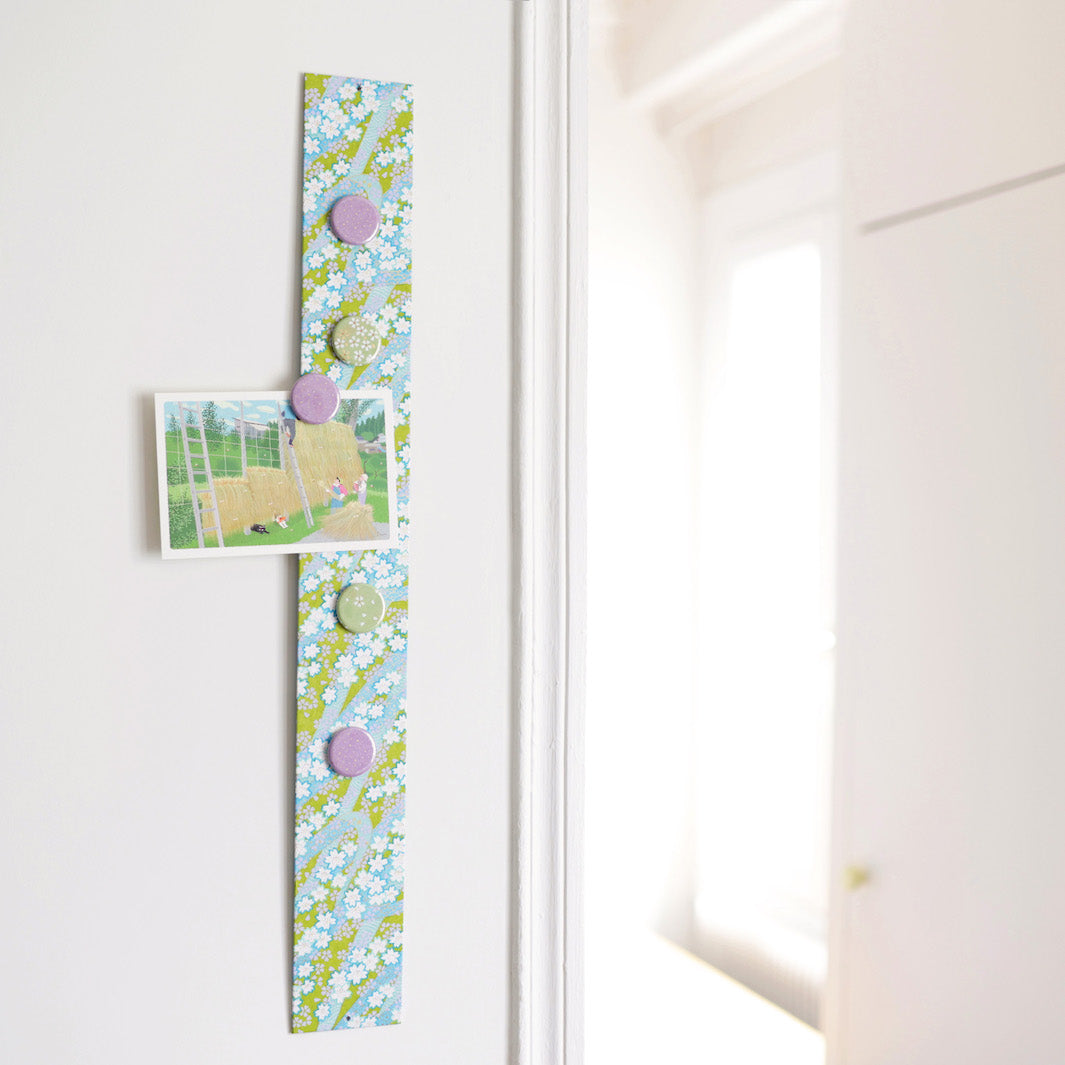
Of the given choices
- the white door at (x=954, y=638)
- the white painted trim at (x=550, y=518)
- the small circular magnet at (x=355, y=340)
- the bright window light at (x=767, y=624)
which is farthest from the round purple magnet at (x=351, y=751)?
the bright window light at (x=767, y=624)

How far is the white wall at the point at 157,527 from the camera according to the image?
68 centimetres

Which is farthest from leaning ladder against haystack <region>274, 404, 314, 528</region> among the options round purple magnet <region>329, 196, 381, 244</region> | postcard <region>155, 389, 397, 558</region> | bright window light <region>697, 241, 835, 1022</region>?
bright window light <region>697, 241, 835, 1022</region>

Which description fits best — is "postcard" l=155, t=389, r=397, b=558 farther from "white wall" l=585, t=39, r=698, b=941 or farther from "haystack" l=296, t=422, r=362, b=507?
"white wall" l=585, t=39, r=698, b=941

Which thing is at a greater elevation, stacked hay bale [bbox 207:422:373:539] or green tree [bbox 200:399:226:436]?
green tree [bbox 200:399:226:436]

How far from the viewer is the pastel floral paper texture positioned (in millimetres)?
724

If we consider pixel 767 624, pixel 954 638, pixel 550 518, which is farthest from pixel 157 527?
pixel 767 624

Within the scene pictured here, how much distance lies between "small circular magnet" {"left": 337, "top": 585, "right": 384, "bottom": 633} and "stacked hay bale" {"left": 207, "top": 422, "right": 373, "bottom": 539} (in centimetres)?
4

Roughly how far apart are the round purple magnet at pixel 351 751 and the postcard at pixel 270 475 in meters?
0.13

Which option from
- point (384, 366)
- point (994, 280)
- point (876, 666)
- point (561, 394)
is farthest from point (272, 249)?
point (876, 666)

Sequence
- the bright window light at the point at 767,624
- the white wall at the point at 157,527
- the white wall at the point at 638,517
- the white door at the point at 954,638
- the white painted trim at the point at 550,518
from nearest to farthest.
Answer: the white wall at the point at 157,527, the white painted trim at the point at 550,518, the white door at the point at 954,638, the bright window light at the point at 767,624, the white wall at the point at 638,517

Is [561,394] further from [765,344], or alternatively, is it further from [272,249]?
[765,344]

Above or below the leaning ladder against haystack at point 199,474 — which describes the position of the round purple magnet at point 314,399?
above

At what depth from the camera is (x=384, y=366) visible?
2.43 feet

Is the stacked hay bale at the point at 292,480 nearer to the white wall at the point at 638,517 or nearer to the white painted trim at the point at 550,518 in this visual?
the white painted trim at the point at 550,518
